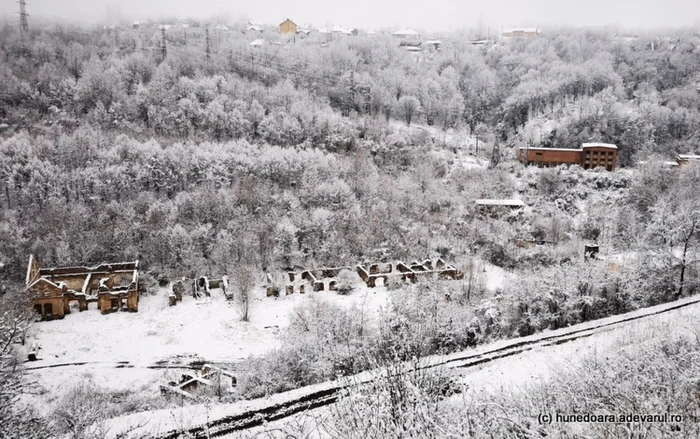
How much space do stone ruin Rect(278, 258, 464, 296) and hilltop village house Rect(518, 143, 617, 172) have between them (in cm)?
2048

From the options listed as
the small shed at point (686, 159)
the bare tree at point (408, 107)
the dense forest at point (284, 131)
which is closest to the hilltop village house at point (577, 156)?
the dense forest at point (284, 131)

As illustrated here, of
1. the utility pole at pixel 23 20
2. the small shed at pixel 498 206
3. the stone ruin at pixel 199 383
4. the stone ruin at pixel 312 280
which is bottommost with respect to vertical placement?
the stone ruin at pixel 312 280

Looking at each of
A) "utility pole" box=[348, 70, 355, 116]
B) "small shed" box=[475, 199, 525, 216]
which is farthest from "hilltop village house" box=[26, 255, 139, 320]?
"utility pole" box=[348, 70, 355, 116]

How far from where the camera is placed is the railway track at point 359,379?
8.97 meters

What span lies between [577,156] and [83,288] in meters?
38.5

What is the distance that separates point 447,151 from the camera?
45.2m

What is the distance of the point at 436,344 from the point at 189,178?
24.8 m

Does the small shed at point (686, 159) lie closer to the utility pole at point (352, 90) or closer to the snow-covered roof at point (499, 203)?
the snow-covered roof at point (499, 203)

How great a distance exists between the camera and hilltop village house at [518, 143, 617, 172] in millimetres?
39219

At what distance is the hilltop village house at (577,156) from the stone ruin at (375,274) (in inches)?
806

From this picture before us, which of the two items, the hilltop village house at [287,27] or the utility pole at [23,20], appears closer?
the utility pole at [23,20]

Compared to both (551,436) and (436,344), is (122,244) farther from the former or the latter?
(551,436)

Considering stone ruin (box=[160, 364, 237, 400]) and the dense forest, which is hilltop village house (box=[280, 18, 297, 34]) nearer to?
the dense forest

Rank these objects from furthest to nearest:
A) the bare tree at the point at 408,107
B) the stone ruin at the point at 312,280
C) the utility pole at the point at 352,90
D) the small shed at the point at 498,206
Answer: the utility pole at the point at 352,90 → the bare tree at the point at 408,107 → the small shed at the point at 498,206 → the stone ruin at the point at 312,280
